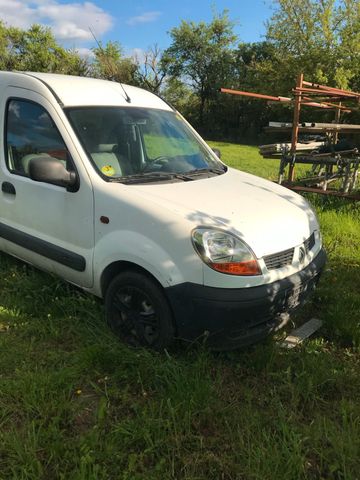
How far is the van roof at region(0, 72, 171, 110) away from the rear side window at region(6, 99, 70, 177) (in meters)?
0.17

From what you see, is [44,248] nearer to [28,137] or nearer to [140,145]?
[28,137]

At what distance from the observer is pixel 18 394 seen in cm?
279

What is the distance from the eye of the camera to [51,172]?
3.37 metres

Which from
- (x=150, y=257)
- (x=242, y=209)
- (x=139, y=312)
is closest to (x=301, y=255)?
(x=242, y=209)

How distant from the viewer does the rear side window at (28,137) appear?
12.1 ft

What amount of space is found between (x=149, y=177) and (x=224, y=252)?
3.40 feet

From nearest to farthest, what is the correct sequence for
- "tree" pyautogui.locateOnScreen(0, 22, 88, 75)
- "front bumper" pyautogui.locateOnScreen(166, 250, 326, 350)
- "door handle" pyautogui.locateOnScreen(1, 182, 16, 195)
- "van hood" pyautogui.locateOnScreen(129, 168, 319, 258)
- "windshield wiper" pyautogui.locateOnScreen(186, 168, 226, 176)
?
"front bumper" pyautogui.locateOnScreen(166, 250, 326, 350) → "van hood" pyautogui.locateOnScreen(129, 168, 319, 258) → "windshield wiper" pyautogui.locateOnScreen(186, 168, 226, 176) → "door handle" pyautogui.locateOnScreen(1, 182, 16, 195) → "tree" pyautogui.locateOnScreen(0, 22, 88, 75)

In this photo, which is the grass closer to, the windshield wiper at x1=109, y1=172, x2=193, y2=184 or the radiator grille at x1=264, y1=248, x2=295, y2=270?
the radiator grille at x1=264, y1=248, x2=295, y2=270

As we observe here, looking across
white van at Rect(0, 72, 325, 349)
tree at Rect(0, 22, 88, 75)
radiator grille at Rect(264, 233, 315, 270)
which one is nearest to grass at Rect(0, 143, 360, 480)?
white van at Rect(0, 72, 325, 349)

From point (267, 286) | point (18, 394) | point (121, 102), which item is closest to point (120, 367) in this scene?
point (18, 394)

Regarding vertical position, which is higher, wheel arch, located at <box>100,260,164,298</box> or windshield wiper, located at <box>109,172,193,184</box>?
windshield wiper, located at <box>109,172,193,184</box>

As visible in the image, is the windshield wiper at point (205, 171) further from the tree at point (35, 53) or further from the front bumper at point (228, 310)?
the tree at point (35, 53)

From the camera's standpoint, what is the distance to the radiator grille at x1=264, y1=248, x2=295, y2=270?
9.82 ft

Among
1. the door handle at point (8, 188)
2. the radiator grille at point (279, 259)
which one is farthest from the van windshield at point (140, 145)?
the radiator grille at point (279, 259)
